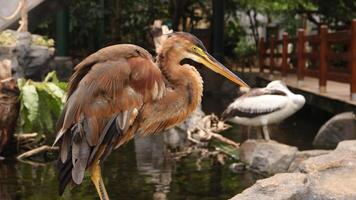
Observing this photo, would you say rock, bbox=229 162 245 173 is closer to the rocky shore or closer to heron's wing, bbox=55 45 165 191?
the rocky shore

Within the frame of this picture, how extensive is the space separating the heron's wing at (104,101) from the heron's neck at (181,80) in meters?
0.12

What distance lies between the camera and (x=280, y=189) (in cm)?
515

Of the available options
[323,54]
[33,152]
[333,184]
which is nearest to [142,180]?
[33,152]

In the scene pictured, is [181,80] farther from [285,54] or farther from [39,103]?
[285,54]

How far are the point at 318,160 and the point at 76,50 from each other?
20.6m

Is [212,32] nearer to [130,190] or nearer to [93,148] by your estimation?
[130,190]

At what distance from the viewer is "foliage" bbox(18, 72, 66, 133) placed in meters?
8.92

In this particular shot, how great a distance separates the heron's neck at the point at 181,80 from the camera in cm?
475

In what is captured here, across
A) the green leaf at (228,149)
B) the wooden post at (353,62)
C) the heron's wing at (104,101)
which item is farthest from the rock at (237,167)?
the heron's wing at (104,101)

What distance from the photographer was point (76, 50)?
25.8 m

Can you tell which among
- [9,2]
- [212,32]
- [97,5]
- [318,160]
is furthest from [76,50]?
[318,160]

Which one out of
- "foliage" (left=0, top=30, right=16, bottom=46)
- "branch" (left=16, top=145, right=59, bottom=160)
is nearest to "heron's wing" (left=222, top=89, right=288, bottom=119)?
"branch" (left=16, top=145, right=59, bottom=160)

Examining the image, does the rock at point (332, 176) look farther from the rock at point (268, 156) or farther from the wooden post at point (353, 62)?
the wooden post at point (353, 62)

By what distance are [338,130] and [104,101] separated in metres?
7.08
